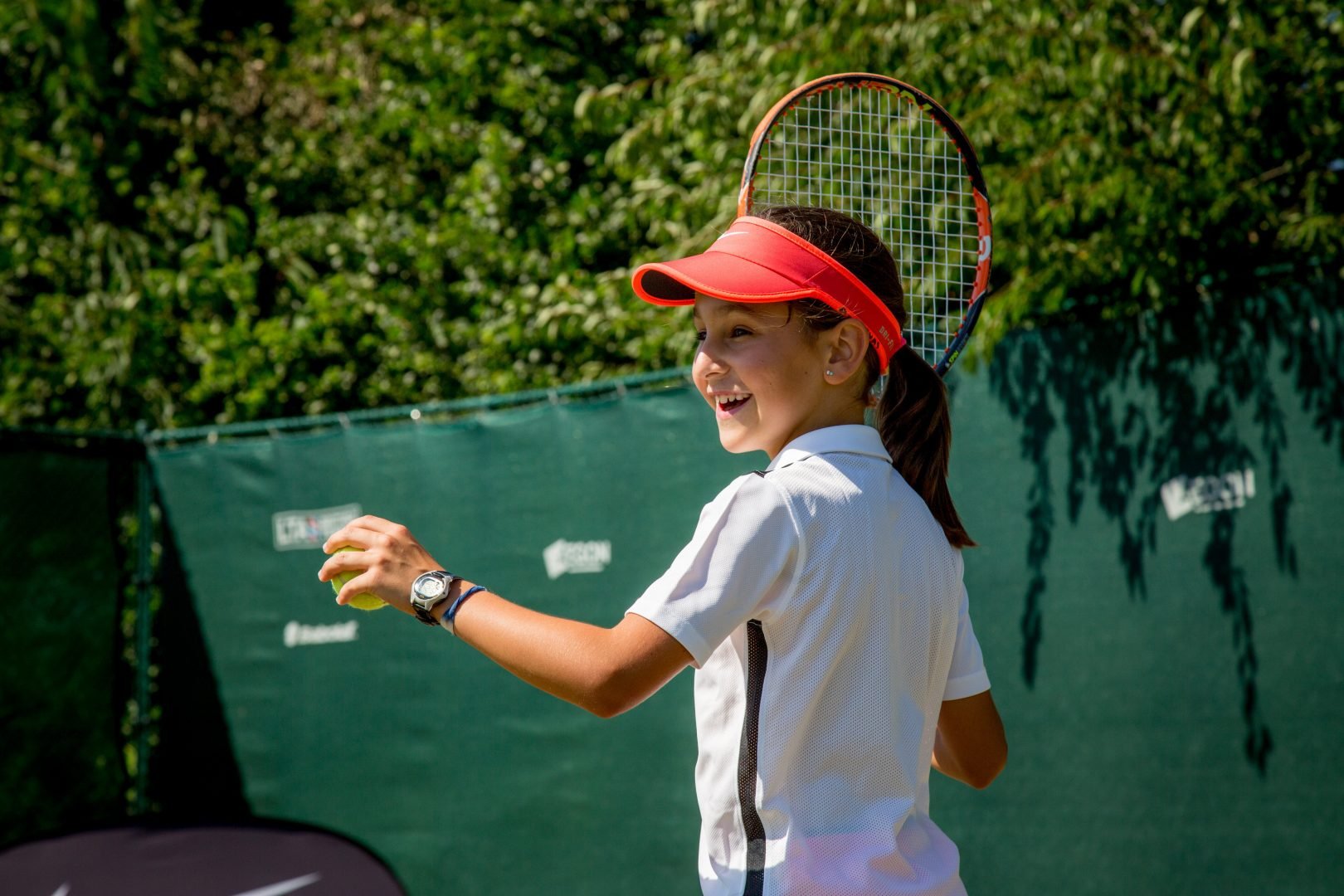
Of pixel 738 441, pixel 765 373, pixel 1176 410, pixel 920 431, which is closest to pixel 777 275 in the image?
pixel 765 373

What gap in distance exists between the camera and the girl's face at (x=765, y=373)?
1.64 meters

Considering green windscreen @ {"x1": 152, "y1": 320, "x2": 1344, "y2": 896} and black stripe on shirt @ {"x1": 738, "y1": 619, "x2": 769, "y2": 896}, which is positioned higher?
black stripe on shirt @ {"x1": 738, "y1": 619, "x2": 769, "y2": 896}

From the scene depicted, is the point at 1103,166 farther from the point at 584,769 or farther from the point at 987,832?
the point at 584,769

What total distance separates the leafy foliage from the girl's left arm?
2858mm

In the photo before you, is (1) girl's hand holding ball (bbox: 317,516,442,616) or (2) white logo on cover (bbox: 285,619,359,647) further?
(2) white logo on cover (bbox: 285,619,359,647)

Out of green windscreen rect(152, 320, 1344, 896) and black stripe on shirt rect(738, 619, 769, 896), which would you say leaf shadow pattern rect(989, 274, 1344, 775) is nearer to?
green windscreen rect(152, 320, 1344, 896)

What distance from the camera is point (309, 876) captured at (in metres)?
4.53

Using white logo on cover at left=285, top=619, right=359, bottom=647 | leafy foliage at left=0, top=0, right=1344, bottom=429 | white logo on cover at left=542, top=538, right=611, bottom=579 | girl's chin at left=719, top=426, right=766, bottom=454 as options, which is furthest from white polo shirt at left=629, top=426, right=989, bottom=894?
white logo on cover at left=285, top=619, right=359, bottom=647

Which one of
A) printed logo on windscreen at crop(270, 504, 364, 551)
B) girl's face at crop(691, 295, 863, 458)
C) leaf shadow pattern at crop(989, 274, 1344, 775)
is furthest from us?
printed logo on windscreen at crop(270, 504, 364, 551)

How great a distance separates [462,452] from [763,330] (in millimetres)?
3571

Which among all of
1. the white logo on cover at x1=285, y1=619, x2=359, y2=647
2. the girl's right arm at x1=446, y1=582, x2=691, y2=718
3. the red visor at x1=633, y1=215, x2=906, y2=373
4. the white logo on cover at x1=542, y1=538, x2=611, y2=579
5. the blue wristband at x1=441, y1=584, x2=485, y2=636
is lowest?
the white logo on cover at x1=285, y1=619, x2=359, y2=647

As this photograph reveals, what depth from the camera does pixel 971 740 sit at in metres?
1.79

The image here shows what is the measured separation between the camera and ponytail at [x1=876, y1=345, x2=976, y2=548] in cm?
174

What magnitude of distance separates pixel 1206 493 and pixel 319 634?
347 centimetres
